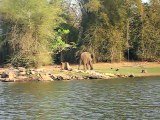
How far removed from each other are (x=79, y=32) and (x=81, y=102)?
1294 inches

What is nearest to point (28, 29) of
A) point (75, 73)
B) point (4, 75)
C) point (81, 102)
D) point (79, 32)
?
point (79, 32)

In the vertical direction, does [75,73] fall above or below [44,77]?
above

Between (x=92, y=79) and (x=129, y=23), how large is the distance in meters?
16.8

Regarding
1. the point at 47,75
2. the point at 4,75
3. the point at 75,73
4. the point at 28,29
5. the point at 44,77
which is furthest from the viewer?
the point at 28,29

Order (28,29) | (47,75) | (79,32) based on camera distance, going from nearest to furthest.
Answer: (47,75)
(28,29)
(79,32)

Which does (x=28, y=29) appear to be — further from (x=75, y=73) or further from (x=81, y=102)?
(x=81, y=102)

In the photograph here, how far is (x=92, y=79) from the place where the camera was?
4422 centimetres

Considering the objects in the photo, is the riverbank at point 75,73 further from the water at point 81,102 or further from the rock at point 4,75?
the water at point 81,102

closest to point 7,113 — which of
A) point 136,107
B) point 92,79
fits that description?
point 136,107

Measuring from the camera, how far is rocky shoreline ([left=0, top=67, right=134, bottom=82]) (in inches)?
1705

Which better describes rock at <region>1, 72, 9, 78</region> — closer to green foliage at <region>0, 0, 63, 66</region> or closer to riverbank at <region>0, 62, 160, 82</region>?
riverbank at <region>0, 62, 160, 82</region>

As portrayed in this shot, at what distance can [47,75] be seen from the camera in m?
44.2

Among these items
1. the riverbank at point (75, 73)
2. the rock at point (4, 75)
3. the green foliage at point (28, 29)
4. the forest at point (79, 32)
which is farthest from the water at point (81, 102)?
the forest at point (79, 32)

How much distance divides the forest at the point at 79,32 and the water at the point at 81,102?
15752 mm
